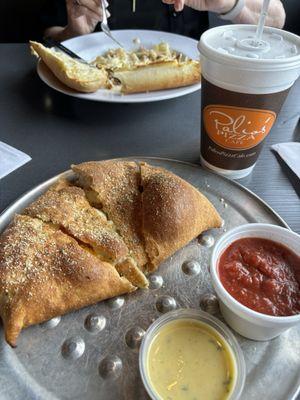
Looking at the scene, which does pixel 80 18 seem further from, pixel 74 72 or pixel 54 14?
pixel 74 72

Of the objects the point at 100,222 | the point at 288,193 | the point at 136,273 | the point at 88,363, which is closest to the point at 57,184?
the point at 100,222

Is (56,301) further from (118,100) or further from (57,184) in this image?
(118,100)

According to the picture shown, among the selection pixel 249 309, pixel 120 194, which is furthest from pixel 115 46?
pixel 249 309

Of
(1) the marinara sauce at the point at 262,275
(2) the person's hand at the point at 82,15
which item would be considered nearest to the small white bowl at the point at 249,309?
(1) the marinara sauce at the point at 262,275

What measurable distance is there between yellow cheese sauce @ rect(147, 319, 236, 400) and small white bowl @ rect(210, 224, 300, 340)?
5 centimetres

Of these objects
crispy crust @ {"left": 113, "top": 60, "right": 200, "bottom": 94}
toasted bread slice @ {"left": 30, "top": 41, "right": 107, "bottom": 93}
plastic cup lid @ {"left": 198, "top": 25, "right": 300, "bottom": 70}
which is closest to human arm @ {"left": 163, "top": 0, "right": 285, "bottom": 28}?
crispy crust @ {"left": 113, "top": 60, "right": 200, "bottom": 94}

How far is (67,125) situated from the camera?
51.8 inches

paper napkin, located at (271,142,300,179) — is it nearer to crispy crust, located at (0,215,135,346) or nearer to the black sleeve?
crispy crust, located at (0,215,135,346)

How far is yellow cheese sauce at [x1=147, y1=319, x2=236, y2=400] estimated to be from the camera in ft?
2.07

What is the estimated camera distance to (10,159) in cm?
114

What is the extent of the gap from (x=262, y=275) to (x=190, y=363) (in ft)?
0.69

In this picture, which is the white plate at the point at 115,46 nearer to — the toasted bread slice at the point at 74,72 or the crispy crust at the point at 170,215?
the toasted bread slice at the point at 74,72

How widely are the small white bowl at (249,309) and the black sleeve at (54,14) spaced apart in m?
1.89

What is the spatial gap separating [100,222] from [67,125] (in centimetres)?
58
